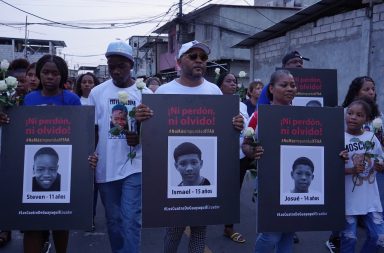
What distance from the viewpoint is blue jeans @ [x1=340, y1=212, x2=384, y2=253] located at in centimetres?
390

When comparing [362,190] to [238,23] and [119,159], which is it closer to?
[119,159]

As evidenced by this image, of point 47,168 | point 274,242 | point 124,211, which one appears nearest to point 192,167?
point 124,211

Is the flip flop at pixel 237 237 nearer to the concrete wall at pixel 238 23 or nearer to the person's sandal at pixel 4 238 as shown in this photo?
the person's sandal at pixel 4 238

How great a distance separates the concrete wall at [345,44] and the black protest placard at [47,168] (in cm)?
872

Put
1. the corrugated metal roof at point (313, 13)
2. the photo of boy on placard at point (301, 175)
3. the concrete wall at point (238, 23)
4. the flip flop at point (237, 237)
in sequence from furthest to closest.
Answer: the concrete wall at point (238, 23), the corrugated metal roof at point (313, 13), the flip flop at point (237, 237), the photo of boy on placard at point (301, 175)

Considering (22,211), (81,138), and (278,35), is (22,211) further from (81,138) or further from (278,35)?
(278,35)

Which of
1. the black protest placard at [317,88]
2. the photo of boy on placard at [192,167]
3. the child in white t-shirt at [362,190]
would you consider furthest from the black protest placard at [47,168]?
the black protest placard at [317,88]

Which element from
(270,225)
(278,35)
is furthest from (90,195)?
(278,35)

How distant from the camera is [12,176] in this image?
3.40 m

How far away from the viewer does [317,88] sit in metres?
5.50

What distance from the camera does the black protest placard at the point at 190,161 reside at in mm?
3305

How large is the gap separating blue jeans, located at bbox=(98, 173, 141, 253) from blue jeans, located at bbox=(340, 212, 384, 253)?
178 centimetres

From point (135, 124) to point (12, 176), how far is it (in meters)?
1.01

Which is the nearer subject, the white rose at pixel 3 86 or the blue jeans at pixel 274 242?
the white rose at pixel 3 86
